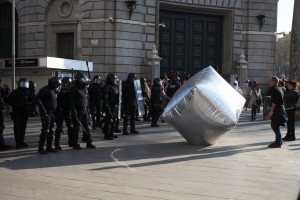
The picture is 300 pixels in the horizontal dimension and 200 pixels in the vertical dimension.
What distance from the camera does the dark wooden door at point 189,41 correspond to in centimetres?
2820

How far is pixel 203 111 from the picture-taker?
11422mm

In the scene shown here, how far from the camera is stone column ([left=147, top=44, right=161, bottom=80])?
84.7 ft

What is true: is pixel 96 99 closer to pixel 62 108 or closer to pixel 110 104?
pixel 110 104

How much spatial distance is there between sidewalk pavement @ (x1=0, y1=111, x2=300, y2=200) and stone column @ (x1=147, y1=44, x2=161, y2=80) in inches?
502

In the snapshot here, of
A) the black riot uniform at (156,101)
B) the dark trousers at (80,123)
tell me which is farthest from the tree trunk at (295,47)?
the dark trousers at (80,123)

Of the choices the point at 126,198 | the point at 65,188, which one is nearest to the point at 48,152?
the point at 65,188

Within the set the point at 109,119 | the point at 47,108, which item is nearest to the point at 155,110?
the point at 109,119

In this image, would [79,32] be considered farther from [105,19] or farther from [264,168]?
[264,168]

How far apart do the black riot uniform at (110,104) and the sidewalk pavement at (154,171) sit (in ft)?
1.26

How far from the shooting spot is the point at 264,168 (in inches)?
363

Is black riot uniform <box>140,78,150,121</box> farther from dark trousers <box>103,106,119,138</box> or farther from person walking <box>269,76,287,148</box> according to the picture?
person walking <box>269,76,287,148</box>

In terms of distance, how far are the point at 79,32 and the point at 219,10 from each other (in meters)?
9.07

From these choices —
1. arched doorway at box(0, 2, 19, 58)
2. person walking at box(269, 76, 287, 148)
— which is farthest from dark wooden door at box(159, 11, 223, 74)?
person walking at box(269, 76, 287, 148)

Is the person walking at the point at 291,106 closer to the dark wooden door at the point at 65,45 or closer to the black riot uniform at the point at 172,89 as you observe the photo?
the black riot uniform at the point at 172,89
